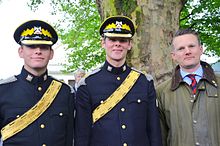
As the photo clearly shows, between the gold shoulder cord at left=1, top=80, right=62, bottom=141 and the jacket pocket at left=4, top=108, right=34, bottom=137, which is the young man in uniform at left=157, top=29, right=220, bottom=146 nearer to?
the gold shoulder cord at left=1, top=80, right=62, bottom=141

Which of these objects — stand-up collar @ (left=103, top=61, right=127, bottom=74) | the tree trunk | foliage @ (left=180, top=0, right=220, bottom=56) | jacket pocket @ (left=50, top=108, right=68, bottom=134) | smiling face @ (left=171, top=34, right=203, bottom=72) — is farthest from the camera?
foliage @ (left=180, top=0, right=220, bottom=56)

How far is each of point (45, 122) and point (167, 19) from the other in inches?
101

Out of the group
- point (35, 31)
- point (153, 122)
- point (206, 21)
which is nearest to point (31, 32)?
point (35, 31)

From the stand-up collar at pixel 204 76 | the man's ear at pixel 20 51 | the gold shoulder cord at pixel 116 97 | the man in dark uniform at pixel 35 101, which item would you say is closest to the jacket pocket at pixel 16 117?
the man in dark uniform at pixel 35 101

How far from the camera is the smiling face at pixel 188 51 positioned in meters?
3.67

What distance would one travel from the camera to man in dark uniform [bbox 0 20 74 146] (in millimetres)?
3459

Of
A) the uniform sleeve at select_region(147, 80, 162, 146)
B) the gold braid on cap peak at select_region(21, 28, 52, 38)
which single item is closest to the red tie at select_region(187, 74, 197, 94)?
the uniform sleeve at select_region(147, 80, 162, 146)

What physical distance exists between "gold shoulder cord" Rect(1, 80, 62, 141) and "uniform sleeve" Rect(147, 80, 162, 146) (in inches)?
36.7

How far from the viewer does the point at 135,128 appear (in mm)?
3654

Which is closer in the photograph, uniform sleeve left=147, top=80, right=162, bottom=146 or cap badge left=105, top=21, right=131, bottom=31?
uniform sleeve left=147, top=80, right=162, bottom=146

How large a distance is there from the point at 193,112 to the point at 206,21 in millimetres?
8253

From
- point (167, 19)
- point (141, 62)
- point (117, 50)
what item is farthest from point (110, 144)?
point (167, 19)

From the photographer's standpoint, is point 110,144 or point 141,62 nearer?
point 110,144

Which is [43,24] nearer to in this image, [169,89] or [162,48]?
[169,89]
